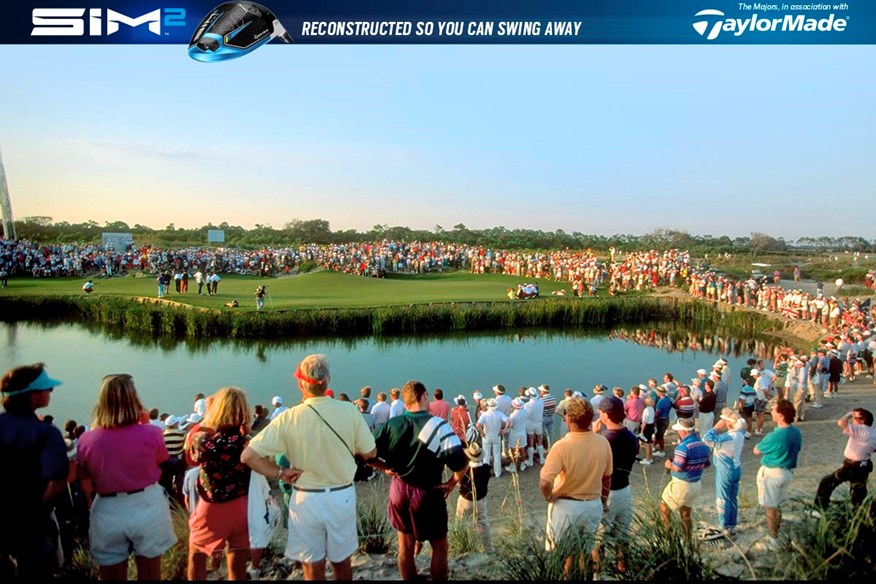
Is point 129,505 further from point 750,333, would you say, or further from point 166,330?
point 750,333

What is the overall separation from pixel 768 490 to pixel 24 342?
72.4ft

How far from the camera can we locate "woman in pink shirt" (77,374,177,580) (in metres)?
3.53

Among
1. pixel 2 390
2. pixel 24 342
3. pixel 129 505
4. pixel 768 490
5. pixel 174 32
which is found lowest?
pixel 24 342

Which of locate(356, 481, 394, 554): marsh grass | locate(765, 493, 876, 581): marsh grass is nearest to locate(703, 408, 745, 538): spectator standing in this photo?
locate(765, 493, 876, 581): marsh grass

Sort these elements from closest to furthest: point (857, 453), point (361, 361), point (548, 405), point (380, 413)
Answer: point (857, 453) → point (380, 413) → point (548, 405) → point (361, 361)

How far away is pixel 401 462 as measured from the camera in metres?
4.00

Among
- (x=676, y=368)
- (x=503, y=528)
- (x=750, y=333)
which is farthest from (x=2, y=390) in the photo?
(x=750, y=333)

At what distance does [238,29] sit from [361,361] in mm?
11272

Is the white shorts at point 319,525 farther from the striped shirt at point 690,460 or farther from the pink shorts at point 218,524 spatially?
the striped shirt at point 690,460

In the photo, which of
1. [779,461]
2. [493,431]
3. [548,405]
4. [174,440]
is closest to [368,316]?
[548,405]

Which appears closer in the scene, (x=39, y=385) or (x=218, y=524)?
(x=39, y=385)

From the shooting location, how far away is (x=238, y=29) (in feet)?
29.7

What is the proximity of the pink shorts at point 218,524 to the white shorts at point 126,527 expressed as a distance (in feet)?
0.64

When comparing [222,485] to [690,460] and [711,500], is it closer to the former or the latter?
[690,460]
